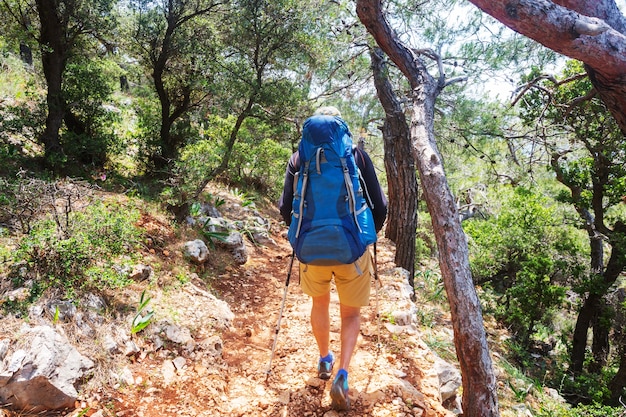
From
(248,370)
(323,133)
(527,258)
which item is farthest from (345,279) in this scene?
(527,258)

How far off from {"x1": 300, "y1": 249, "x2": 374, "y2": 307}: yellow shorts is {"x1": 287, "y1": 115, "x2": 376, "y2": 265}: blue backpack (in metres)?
0.13

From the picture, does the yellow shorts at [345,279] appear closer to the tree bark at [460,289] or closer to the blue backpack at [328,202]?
the blue backpack at [328,202]

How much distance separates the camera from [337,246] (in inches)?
89.7

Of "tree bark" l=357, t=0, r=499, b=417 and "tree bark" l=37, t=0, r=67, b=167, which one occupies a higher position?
"tree bark" l=37, t=0, r=67, b=167

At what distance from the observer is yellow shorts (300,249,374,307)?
243 cm

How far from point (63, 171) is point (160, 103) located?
7.90 feet

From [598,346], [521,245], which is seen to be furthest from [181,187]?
[598,346]

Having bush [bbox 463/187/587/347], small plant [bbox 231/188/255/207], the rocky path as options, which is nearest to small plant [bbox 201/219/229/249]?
the rocky path

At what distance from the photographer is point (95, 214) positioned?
3785 millimetres

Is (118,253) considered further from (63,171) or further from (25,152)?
(25,152)

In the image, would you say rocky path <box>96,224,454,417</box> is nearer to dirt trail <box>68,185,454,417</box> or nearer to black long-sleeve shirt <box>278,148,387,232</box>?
dirt trail <box>68,185,454,417</box>

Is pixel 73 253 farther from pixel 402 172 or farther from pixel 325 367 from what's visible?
pixel 402 172

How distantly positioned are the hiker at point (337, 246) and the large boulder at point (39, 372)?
65.5 inches

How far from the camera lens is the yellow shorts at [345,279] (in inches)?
95.7
